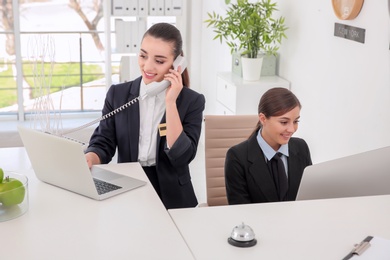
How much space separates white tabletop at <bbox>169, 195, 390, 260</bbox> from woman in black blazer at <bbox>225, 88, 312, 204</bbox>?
30 cm

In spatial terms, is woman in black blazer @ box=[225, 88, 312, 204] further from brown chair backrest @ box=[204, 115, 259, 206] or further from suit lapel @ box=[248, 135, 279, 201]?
brown chair backrest @ box=[204, 115, 259, 206]

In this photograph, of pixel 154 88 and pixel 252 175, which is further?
pixel 154 88

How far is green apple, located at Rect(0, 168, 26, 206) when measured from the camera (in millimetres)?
1905

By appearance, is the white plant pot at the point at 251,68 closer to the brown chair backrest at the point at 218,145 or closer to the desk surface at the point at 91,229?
the brown chair backrest at the point at 218,145

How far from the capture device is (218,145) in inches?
116

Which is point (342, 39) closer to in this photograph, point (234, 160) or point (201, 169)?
point (234, 160)

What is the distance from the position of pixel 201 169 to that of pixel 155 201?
2.96 m

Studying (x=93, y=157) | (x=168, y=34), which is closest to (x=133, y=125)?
(x=93, y=157)

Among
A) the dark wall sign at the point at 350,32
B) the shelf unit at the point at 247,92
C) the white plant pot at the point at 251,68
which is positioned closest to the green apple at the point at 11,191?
the dark wall sign at the point at 350,32

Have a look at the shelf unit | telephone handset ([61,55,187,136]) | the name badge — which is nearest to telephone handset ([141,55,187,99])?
telephone handset ([61,55,187,136])

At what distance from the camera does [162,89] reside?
253cm

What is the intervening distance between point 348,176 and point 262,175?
1.28 ft

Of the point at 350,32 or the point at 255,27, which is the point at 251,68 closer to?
the point at 255,27

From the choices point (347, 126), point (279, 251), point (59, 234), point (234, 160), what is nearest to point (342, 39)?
point (347, 126)
